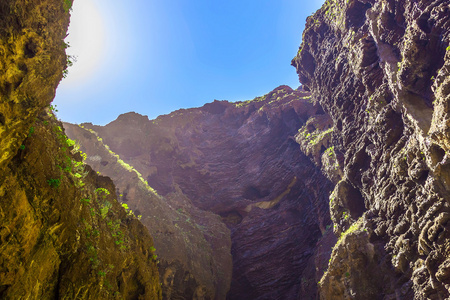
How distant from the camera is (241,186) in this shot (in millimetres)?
45625

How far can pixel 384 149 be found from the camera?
811 inches

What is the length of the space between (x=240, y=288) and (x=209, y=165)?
2392cm

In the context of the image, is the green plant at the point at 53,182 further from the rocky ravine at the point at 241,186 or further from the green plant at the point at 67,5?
the rocky ravine at the point at 241,186

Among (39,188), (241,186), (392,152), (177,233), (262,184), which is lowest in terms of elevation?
(177,233)

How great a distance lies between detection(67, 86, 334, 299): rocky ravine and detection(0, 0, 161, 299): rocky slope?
59.1ft

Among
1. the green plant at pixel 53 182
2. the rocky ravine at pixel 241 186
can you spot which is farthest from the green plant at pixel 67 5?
the rocky ravine at pixel 241 186

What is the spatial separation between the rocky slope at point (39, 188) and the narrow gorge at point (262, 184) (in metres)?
0.05

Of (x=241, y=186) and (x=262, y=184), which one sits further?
(x=241, y=186)

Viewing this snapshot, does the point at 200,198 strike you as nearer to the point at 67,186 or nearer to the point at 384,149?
the point at 384,149

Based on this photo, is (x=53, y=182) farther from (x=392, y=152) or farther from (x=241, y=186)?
(x=241, y=186)

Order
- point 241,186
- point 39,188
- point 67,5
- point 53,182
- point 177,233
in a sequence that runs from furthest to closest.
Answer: point 241,186 < point 177,233 < point 67,5 < point 53,182 < point 39,188

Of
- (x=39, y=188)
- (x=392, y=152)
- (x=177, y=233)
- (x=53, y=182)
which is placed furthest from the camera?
(x=177, y=233)

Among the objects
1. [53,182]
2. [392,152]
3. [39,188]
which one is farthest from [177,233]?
[39,188]

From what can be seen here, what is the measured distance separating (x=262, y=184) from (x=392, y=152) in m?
25.7
